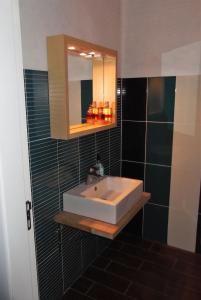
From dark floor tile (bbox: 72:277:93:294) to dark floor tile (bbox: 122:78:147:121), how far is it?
61.0 inches

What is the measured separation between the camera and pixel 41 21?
1.60m

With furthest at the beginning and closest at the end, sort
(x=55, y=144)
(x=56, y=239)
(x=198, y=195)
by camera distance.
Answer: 1. (x=198, y=195)
2. (x=56, y=239)
3. (x=55, y=144)

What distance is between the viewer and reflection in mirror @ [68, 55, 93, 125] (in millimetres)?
1896

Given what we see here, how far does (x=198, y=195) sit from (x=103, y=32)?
5.58 ft

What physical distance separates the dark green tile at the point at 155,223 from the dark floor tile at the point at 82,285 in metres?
0.88

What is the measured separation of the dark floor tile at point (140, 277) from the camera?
2166mm

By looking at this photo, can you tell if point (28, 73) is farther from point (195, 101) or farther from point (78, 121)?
point (195, 101)

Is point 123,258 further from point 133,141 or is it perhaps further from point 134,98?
point 134,98

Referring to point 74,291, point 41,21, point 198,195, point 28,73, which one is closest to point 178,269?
point 198,195

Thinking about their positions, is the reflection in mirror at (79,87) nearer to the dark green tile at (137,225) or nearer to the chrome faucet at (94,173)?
the chrome faucet at (94,173)

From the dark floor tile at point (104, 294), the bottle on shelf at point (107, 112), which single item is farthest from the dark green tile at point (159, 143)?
the dark floor tile at point (104, 294)

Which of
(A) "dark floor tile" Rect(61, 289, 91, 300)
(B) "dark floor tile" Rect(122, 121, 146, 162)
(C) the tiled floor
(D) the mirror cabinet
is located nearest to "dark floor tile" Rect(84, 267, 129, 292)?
(C) the tiled floor

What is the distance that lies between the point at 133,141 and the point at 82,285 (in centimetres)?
140

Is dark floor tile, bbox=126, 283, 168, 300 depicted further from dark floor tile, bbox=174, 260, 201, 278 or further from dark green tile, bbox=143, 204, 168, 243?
dark green tile, bbox=143, 204, 168, 243
